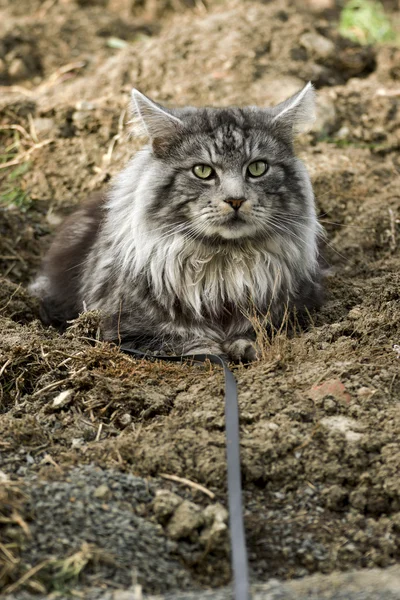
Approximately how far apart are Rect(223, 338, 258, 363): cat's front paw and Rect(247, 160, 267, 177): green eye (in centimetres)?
89

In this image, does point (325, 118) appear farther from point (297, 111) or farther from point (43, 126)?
point (43, 126)

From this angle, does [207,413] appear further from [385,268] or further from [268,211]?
[385,268]

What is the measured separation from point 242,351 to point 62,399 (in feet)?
3.44

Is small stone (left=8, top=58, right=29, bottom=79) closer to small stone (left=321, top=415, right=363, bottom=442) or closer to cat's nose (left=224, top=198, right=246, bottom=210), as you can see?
cat's nose (left=224, top=198, right=246, bottom=210)

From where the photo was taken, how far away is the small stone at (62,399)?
347 centimetres

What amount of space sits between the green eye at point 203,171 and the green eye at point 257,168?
0.67 feet

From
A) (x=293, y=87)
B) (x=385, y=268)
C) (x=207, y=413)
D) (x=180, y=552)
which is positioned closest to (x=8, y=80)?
(x=293, y=87)

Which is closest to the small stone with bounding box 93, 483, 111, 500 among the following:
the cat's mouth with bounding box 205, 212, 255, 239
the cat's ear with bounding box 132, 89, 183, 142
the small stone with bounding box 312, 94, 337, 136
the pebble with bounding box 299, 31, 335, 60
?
the cat's mouth with bounding box 205, 212, 255, 239

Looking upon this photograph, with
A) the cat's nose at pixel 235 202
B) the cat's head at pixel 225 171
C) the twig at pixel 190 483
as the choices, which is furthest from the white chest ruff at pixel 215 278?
the twig at pixel 190 483

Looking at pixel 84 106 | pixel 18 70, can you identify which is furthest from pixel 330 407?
pixel 18 70

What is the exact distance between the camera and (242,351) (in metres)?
4.08

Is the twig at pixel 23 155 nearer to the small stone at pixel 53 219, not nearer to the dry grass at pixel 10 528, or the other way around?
the small stone at pixel 53 219

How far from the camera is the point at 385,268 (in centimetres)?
504

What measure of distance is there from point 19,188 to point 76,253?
55.0 inches
